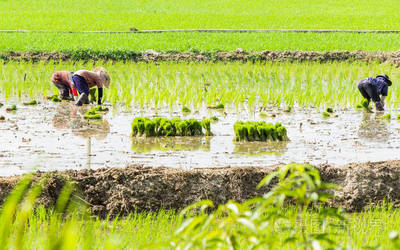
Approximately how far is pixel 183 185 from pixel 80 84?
448cm

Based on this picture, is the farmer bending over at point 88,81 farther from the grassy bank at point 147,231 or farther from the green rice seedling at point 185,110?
the grassy bank at point 147,231

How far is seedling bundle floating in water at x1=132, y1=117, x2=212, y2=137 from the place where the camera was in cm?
721

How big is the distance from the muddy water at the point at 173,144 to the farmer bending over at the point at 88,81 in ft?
1.36

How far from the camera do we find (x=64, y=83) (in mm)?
9625

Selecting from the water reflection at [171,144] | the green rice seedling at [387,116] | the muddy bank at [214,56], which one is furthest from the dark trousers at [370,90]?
the muddy bank at [214,56]

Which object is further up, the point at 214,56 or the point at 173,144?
the point at 214,56

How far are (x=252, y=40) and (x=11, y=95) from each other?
8262mm

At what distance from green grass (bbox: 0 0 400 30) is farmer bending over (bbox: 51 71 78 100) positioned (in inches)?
420

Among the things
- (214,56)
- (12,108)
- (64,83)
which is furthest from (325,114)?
(214,56)

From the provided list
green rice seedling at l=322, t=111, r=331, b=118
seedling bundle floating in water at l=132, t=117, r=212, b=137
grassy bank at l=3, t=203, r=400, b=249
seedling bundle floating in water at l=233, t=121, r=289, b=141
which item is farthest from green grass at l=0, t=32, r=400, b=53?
grassy bank at l=3, t=203, r=400, b=249

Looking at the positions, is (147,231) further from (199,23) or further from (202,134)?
(199,23)

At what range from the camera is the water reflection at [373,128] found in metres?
7.59

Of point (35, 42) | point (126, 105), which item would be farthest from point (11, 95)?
point (35, 42)

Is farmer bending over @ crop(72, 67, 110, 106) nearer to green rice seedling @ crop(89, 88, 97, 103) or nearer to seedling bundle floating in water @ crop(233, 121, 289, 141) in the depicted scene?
green rice seedling @ crop(89, 88, 97, 103)
